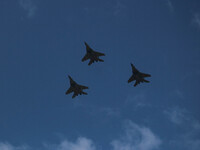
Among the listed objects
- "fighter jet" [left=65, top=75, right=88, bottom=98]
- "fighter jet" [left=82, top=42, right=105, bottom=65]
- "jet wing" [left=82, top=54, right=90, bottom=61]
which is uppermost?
"fighter jet" [left=82, top=42, right=105, bottom=65]

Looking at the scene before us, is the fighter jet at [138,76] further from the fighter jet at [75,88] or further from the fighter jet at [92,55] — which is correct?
the fighter jet at [75,88]

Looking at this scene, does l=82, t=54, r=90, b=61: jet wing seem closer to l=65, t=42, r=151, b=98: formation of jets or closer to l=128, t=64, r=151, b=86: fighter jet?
l=65, t=42, r=151, b=98: formation of jets

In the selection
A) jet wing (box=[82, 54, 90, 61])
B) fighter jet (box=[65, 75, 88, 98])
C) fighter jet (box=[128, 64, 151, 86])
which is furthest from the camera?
fighter jet (box=[65, 75, 88, 98])

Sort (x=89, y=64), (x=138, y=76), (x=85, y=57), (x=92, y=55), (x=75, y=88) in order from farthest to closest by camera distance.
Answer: (x=75, y=88) → (x=85, y=57) → (x=89, y=64) → (x=92, y=55) → (x=138, y=76)

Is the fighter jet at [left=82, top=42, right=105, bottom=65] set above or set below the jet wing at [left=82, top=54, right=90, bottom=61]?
above

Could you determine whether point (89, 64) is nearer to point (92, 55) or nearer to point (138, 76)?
point (92, 55)

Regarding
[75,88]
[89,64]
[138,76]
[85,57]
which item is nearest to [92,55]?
[85,57]

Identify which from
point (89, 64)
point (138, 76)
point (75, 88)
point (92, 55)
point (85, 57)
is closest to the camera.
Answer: point (138, 76)

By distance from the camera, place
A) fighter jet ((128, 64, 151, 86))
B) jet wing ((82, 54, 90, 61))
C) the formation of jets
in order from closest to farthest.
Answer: fighter jet ((128, 64, 151, 86)) < the formation of jets < jet wing ((82, 54, 90, 61))

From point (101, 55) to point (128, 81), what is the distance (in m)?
11.7

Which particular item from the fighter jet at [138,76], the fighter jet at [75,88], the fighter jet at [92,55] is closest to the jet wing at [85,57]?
the fighter jet at [92,55]

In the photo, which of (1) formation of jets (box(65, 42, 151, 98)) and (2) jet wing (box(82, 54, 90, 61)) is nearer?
(1) formation of jets (box(65, 42, 151, 98))

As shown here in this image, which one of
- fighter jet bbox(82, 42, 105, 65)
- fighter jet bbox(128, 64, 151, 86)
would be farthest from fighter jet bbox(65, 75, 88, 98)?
fighter jet bbox(128, 64, 151, 86)

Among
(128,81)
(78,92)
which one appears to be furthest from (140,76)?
(78,92)
